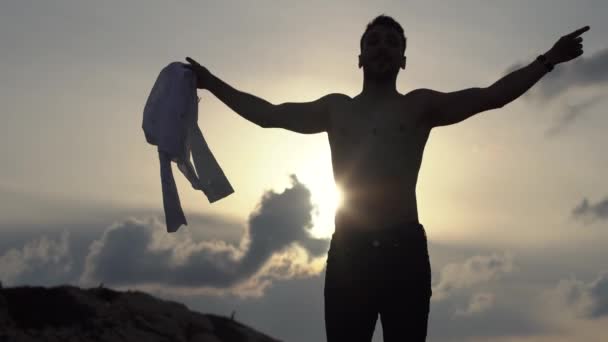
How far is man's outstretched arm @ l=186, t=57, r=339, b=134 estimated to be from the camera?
6.77m

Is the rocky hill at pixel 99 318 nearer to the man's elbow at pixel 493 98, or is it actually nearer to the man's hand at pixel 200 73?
the man's hand at pixel 200 73

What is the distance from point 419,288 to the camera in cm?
596

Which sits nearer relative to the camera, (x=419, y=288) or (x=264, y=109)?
(x=419, y=288)

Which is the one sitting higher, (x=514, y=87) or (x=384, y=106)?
(x=514, y=87)

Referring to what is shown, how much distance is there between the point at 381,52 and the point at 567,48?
1.78m

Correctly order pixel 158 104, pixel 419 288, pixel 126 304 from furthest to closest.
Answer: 1. pixel 126 304
2. pixel 158 104
3. pixel 419 288

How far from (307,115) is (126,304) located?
546 inches

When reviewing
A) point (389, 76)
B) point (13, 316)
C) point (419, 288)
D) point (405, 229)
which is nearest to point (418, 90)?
point (389, 76)

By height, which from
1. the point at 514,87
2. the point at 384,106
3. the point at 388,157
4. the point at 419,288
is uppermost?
the point at 514,87

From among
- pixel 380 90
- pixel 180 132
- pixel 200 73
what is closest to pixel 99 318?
pixel 180 132

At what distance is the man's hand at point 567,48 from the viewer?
6.78 meters

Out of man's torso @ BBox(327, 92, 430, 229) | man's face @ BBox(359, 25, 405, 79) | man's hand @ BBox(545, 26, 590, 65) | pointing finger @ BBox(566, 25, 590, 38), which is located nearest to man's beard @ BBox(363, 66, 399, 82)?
man's face @ BBox(359, 25, 405, 79)

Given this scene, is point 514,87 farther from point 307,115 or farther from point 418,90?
point 307,115

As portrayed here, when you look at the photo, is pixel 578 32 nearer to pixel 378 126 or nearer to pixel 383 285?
pixel 378 126
